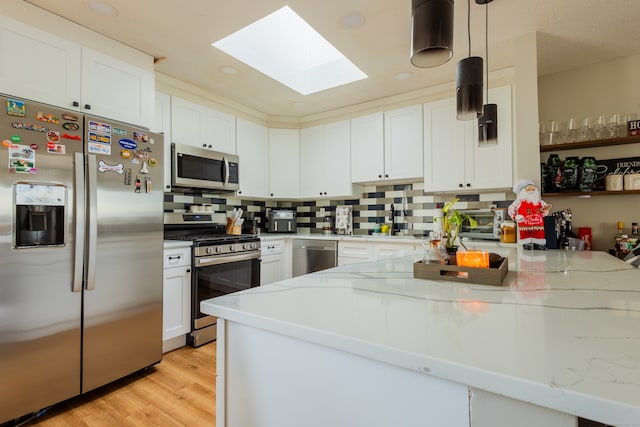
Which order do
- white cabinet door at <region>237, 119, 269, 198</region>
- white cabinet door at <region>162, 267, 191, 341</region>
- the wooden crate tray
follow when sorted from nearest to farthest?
the wooden crate tray
white cabinet door at <region>162, 267, 191, 341</region>
white cabinet door at <region>237, 119, 269, 198</region>

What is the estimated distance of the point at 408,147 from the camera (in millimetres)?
3305

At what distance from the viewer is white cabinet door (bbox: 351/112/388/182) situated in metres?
3.47

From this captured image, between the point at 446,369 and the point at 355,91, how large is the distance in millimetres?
3125

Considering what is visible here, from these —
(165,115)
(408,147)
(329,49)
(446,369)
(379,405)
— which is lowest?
(379,405)

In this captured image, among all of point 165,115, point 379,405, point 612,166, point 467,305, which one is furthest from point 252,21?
point 612,166

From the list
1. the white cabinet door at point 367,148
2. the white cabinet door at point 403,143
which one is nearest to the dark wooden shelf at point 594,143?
the white cabinet door at point 403,143

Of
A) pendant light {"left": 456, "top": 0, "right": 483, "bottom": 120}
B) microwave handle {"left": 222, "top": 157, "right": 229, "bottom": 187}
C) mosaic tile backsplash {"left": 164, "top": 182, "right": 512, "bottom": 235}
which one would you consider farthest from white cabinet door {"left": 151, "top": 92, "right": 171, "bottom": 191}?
pendant light {"left": 456, "top": 0, "right": 483, "bottom": 120}

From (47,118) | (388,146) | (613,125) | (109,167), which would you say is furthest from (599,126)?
(47,118)

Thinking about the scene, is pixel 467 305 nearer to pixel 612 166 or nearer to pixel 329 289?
pixel 329 289

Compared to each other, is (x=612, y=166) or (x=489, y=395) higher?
(x=612, y=166)

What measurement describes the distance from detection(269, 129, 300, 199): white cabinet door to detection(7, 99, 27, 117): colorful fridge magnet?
2.45 m

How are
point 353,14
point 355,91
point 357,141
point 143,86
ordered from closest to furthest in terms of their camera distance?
point 353,14 → point 143,86 → point 355,91 → point 357,141

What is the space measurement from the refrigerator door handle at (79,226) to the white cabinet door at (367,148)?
252cm

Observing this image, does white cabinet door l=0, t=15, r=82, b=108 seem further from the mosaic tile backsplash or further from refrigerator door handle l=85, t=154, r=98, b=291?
the mosaic tile backsplash
